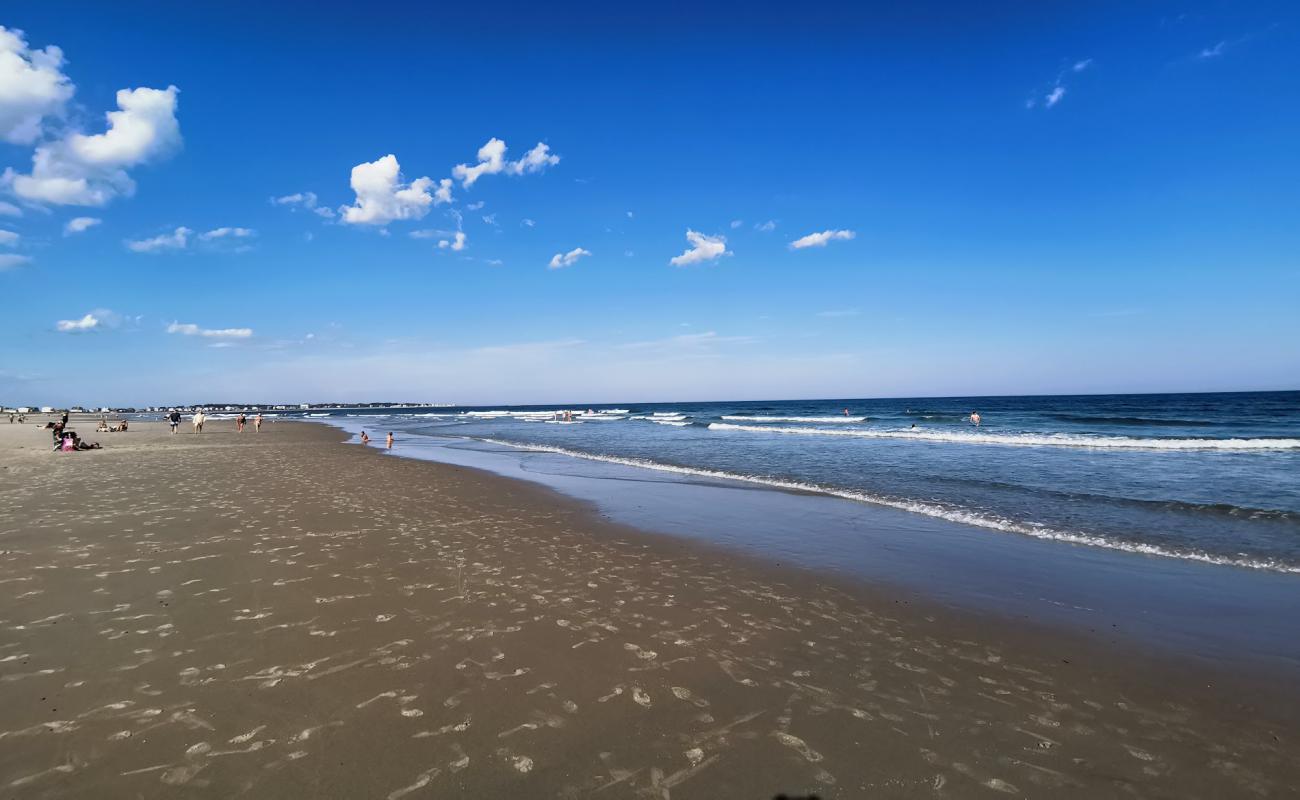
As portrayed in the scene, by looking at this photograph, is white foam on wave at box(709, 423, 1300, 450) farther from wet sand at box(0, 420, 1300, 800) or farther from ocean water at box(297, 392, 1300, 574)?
wet sand at box(0, 420, 1300, 800)

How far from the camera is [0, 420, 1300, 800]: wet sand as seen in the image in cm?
393

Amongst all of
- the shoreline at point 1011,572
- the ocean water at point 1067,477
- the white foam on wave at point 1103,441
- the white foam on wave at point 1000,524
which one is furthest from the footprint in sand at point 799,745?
the white foam on wave at point 1103,441

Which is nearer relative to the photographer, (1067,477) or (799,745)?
(799,745)

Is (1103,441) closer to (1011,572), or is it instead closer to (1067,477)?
(1067,477)

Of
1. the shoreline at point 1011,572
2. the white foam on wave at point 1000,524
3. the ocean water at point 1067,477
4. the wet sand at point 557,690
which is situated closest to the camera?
the wet sand at point 557,690

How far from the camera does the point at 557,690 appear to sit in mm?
5039

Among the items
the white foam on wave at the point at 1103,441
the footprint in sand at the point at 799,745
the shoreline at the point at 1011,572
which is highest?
the white foam on wave at the point at 1103,441

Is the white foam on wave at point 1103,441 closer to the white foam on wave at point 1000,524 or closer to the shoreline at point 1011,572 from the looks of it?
the white foam on wave at point 1000,524

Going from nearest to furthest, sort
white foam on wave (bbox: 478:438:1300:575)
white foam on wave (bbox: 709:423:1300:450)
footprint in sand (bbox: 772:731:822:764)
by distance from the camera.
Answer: footprint in sand (bbox: 772:731:822:764), white foam on wave (bbox: 478:438:1300:575), white foam on wave (bbox: 709:423:1300:450)

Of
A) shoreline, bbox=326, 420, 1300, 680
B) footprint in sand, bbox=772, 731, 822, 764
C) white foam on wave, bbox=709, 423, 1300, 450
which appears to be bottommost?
shoreline, bbox=326, 420, 1300, 680

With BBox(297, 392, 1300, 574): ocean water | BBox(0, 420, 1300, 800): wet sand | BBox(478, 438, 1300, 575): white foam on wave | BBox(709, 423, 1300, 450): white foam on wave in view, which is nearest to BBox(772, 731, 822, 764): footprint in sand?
BBox(0, 420, 1300, 800): wet sand

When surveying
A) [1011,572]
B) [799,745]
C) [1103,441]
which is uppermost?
[1103,441]

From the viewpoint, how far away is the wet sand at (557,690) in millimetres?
3930

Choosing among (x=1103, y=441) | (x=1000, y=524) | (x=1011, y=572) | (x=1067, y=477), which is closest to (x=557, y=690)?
(x=1011, y=572)
